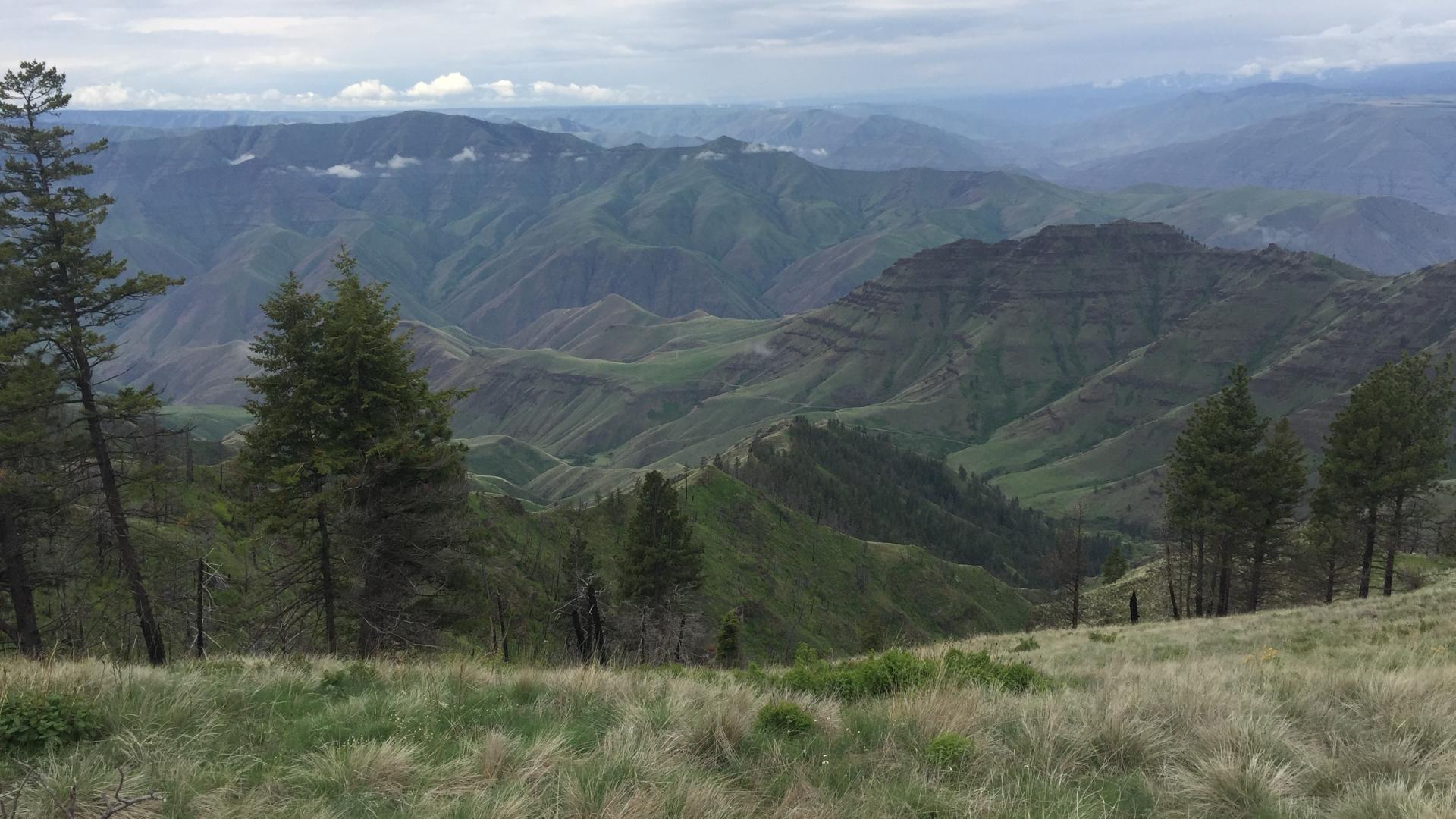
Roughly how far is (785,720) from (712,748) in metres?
1.07

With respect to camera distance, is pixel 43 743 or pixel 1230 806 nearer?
pixel 1230 806

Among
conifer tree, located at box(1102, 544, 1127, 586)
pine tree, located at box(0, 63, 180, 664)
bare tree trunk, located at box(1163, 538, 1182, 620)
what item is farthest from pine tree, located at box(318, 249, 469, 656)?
conifer tree, located at box(1102, 544, 1127, 586)

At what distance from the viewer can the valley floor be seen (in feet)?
19.9

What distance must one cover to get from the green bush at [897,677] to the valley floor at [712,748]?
538mm

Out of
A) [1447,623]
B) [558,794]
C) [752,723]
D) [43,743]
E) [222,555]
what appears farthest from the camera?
[222,555]

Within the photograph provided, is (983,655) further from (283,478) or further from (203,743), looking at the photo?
(283,478)

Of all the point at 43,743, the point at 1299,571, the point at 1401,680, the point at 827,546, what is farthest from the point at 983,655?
the point at 827,546

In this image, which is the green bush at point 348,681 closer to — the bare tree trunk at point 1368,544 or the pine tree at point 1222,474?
the pine tree at point 1222,474

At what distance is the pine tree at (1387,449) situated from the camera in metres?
39.7

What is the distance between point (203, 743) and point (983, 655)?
1014 centimetres

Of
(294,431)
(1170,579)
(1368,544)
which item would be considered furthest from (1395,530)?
(294,431)

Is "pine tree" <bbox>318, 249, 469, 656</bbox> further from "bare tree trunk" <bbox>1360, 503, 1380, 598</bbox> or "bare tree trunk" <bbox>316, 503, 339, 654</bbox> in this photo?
"bare tree trunk" <bbox>1360, 503, 1380, 598</bbox>

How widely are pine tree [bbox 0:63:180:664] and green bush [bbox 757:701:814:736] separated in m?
20.9

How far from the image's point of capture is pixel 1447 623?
21203 mm
